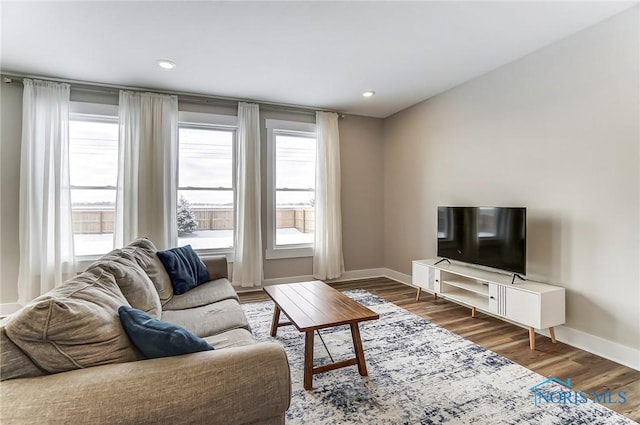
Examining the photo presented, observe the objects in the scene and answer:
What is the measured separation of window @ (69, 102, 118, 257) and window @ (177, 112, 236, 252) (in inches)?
30.8

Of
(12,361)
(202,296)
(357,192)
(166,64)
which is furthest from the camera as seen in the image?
(357,192)

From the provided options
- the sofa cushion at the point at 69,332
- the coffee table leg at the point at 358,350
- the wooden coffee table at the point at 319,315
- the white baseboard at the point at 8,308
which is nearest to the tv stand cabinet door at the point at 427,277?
the wooden coffee table at the point at 319,315

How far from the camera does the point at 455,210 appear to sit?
12.0 feet

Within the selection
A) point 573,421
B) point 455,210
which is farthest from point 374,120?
point 573,421

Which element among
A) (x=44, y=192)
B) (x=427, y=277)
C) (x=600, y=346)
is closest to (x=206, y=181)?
(x=44, y=192)

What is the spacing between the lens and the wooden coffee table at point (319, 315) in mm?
2084

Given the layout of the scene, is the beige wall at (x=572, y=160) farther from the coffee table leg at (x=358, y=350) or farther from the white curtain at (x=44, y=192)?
the white curtain at (x=44, y=192)

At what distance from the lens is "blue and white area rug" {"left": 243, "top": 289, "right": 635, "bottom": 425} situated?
181 cm

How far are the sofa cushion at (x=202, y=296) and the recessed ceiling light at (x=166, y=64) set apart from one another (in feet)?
7.55

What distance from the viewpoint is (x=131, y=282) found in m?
1.90

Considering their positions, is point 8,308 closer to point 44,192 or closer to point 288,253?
point 44,192

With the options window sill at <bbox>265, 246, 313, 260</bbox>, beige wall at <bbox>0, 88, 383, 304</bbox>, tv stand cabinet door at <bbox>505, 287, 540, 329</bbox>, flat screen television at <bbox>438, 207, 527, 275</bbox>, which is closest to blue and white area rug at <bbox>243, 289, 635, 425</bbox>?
tv stand cabinet door at <bbox>505, 287, 540, 329</bbox>

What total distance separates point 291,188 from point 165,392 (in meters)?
3.87

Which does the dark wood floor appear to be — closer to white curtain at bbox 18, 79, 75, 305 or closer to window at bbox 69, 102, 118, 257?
window at bbox 69, 102, 118, 257
